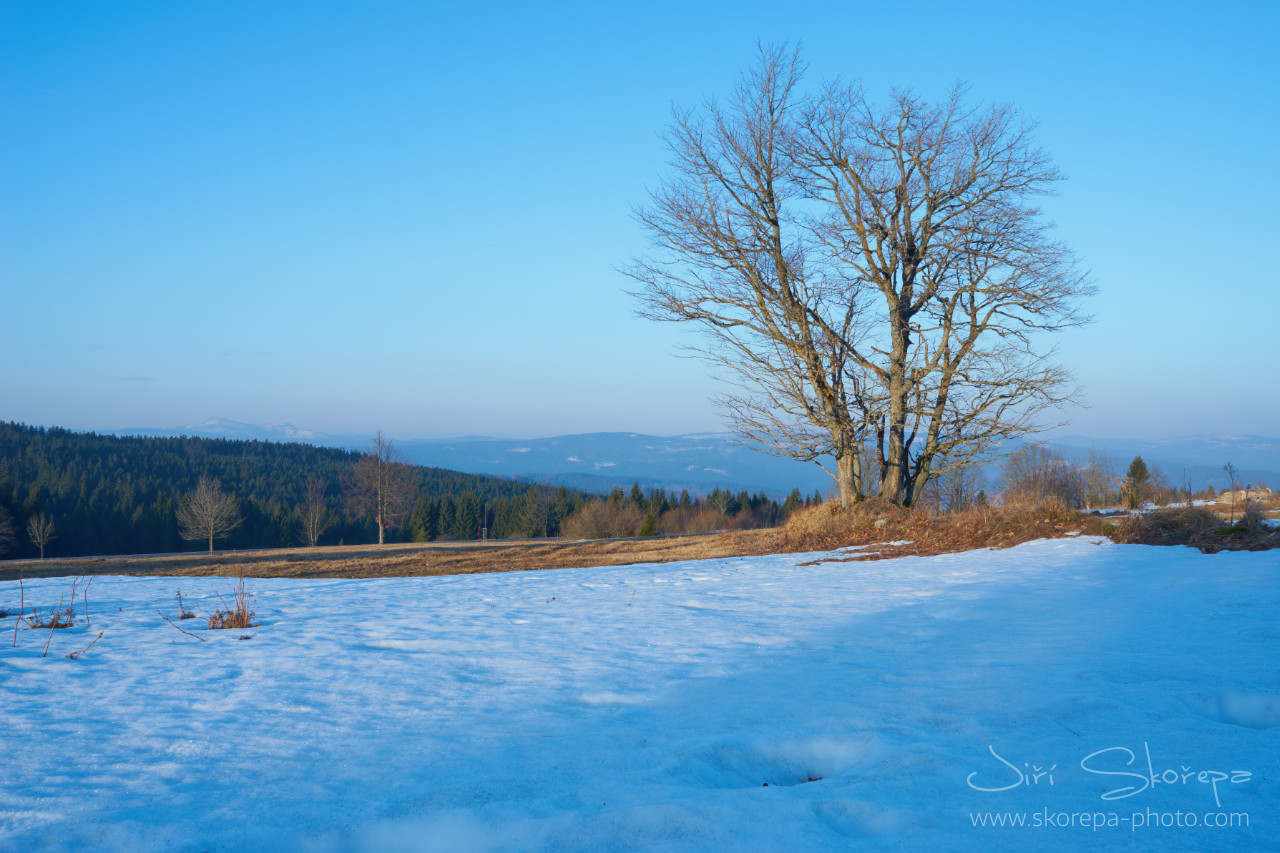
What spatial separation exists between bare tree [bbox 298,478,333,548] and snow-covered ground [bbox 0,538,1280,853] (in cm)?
5426

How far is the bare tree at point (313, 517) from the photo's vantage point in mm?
57812

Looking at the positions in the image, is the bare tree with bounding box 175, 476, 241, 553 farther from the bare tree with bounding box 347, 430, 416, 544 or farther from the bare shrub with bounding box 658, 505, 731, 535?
the bare shrub with bounding box 658, 505, 731, 535

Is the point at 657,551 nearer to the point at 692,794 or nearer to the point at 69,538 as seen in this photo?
the point at 692,794

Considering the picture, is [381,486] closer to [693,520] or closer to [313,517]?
[313,517]

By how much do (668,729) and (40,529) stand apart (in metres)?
66.6

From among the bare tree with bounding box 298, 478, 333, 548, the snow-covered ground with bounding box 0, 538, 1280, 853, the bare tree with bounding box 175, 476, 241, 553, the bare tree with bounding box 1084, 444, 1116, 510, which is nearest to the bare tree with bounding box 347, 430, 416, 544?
the bare tree with bounding box 298, 478, 333, 548

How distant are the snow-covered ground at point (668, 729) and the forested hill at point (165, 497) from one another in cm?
5463

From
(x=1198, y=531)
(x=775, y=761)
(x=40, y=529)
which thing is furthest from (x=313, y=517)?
(x=775, y=761)

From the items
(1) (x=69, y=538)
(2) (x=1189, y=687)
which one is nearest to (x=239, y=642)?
(2) (x=1189, y=687)

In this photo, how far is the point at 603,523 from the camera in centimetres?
6712

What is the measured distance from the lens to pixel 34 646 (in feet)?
14.1

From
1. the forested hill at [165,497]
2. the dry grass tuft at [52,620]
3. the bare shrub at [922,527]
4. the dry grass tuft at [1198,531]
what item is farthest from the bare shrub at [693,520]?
the dry grass tuft at [52,620]

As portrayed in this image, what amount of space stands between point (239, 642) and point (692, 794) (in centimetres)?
373

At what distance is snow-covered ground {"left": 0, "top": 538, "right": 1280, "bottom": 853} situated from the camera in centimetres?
207
